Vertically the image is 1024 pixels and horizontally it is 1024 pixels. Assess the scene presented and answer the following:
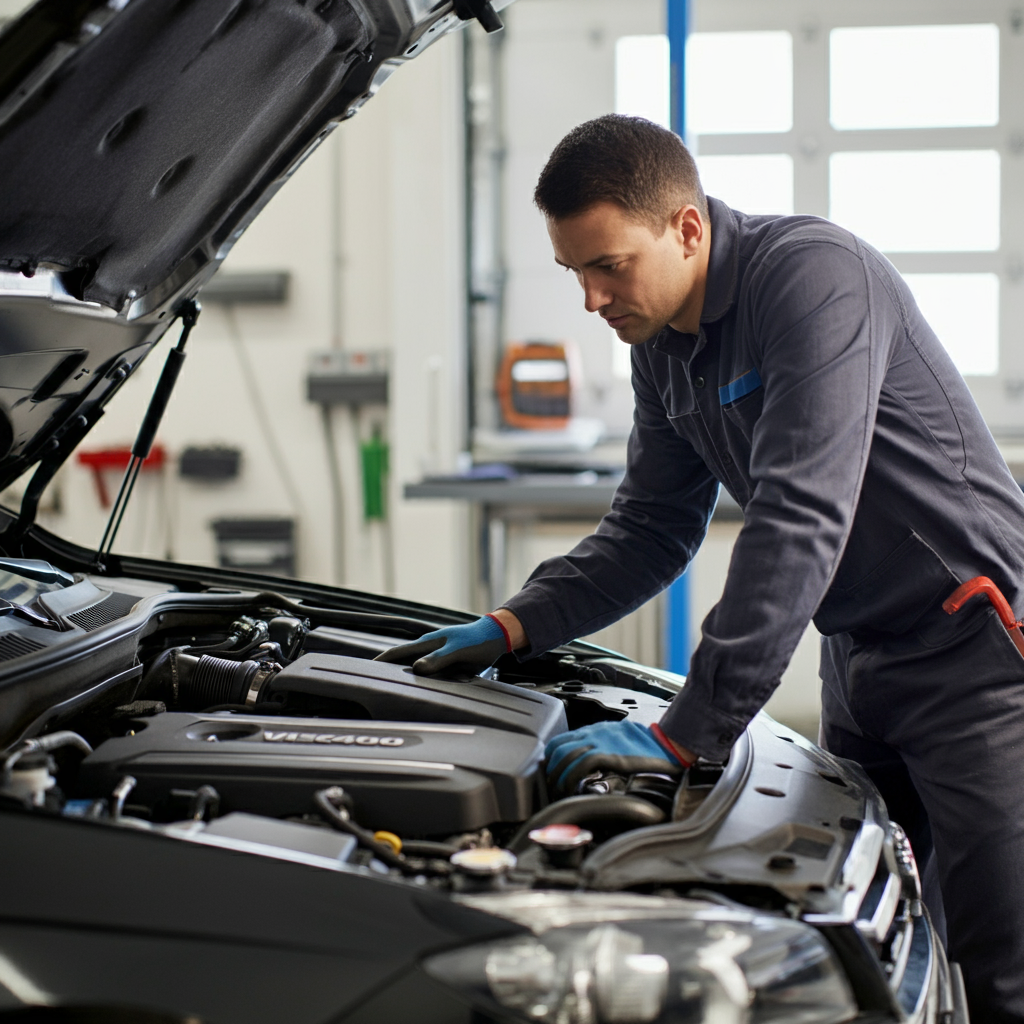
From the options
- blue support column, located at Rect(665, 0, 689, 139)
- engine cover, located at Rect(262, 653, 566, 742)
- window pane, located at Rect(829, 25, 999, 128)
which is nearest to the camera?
engine cover, located at Rect(262, 653, 566, 742)

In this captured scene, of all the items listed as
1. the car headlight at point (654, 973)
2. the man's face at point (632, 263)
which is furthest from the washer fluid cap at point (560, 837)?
the man's face at point (632, 263)

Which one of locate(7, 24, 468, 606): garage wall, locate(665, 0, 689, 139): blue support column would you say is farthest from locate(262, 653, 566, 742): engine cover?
locate(7, 24, 468, 606): garage wall

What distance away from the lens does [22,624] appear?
1.52 m

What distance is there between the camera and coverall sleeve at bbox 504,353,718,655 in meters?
1.76

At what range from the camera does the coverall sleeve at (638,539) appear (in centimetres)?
176

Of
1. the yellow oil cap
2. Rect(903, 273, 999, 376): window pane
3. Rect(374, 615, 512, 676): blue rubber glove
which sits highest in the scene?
Rect(903, 273, 999, 376): window pane

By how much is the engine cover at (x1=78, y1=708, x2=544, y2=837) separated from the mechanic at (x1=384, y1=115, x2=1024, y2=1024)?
90 millimetres

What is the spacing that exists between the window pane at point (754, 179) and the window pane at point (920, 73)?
37 cm

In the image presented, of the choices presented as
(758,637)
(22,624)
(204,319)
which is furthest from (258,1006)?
(204,319)

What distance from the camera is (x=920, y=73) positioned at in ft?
14.2

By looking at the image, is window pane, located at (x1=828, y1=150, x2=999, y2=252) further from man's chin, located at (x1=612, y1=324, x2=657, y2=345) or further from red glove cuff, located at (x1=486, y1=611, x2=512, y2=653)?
red glove cuff, located at (x1=486, y1=611, x2=512, y2=653)

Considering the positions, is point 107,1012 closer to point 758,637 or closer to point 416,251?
point 758,637

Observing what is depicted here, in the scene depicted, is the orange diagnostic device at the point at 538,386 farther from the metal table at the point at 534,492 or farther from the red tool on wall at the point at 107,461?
the red tool on wall at the point at 107,461

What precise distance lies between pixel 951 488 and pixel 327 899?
101 centimetres
